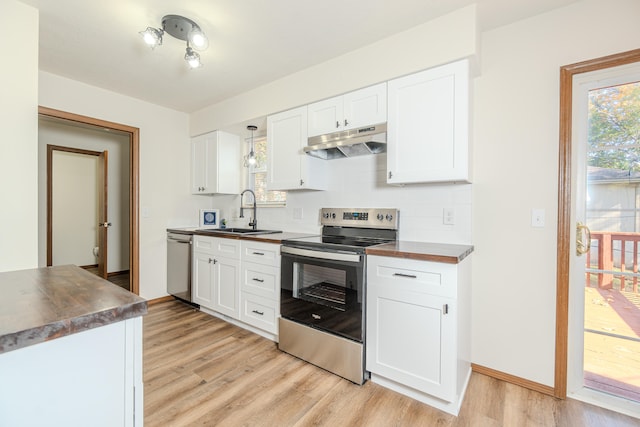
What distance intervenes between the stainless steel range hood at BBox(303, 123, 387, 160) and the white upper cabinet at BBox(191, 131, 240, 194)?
1.46 meters

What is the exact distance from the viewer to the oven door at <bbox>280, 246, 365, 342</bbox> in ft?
6.38

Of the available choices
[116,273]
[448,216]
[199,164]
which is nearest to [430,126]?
[448,216]

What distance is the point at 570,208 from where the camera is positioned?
1.81 m

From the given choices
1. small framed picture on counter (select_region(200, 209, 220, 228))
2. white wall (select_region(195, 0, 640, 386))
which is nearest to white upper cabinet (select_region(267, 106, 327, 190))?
white wall (select_region(195, 0, 640, 386))

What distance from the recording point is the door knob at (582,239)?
1813mm

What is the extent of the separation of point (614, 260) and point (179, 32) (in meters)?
3.18

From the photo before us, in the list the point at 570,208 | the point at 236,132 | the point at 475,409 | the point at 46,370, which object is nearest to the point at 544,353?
the point at 475,409

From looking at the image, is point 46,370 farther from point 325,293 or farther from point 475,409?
point 475,409

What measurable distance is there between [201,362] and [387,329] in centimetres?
143

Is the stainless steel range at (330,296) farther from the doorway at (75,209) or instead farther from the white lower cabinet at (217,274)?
the doorway at (75,209)

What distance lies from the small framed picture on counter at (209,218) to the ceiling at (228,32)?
64.6 inches

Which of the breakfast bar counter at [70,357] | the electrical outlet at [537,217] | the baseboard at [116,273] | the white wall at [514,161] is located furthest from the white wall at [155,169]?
the electrical outlet at [537,217]

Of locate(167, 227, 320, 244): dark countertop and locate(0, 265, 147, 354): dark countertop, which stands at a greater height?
locate(167, 227, 320, 244): dark countertop

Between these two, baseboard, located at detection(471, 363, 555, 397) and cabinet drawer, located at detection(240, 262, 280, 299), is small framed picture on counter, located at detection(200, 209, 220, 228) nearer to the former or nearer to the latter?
cabinet drawer, located at detection(240, 262, 280, 299)
